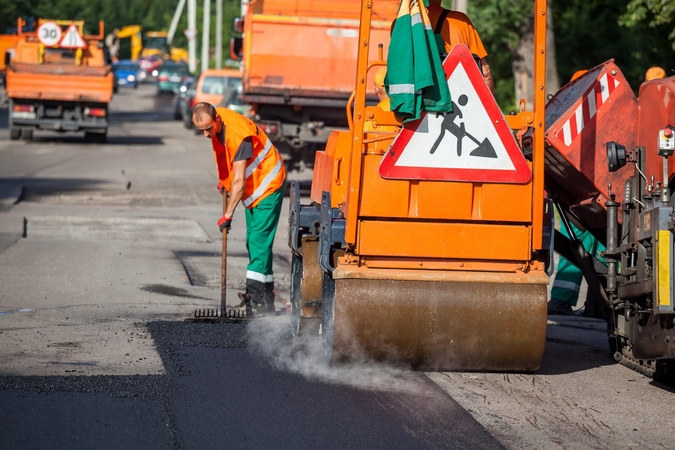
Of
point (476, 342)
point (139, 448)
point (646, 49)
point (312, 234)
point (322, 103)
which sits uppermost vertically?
point (646, 49)

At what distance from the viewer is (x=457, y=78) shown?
5.96 meters

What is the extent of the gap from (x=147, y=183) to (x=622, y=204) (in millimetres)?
13753

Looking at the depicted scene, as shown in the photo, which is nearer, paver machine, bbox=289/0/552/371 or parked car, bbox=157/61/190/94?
paver machine, bbox=289/0/552/371

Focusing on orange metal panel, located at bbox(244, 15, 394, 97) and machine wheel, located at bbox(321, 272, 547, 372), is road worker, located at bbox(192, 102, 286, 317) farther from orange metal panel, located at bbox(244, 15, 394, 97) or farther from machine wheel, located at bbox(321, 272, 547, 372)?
orange metal panel, located at bbox(244, 15, 394, 97)

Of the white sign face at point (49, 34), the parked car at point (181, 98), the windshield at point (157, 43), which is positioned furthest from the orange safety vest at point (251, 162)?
the windshield at point (157, 43)

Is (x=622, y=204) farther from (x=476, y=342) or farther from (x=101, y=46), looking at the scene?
(x=101, y=46)

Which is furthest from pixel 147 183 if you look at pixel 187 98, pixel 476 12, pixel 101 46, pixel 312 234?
pixel 187 98

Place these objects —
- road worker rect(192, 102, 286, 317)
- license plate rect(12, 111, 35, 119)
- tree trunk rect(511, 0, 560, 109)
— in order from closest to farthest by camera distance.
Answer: road worker rect(192, 102, 286, 317)
tree trunk rect(511, 0, 560, 109)
license plate rect(12, 111, 35, 119)

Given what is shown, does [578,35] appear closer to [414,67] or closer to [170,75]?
[414,67]

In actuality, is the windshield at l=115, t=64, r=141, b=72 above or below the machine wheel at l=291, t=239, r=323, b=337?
above

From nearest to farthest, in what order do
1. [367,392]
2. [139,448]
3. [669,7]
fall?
[139,448] → [367,392] → [669,7]

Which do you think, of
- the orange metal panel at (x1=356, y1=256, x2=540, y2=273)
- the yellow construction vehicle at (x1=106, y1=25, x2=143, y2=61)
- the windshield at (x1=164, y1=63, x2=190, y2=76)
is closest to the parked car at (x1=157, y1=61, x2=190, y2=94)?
the windshield at (x1=164, y1=63, x2=190, y2=76)

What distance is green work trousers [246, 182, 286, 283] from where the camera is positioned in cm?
841

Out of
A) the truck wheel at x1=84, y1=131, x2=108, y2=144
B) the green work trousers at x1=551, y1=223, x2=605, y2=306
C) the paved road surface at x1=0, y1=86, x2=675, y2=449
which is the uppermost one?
the truck wheel at x1=84, y1=131, x2=108, y2=144
